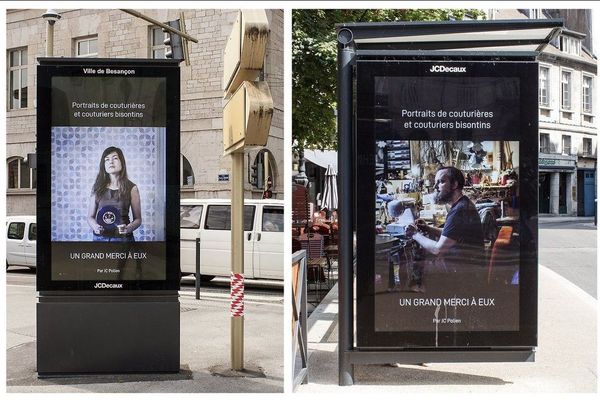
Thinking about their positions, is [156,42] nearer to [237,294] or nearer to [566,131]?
[237,294]

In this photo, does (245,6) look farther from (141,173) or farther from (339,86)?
(141,173)

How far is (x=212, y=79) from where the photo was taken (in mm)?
22844

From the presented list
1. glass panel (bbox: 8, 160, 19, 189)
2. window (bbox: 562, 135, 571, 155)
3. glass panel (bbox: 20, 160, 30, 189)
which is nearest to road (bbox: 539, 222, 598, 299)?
window (bbox: 562, 135, 571, 155)

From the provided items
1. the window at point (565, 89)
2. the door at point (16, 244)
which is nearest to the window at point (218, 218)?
the door at point (16, 244)

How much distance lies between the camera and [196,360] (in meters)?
6.80

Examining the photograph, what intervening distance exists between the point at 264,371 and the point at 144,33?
740 inches

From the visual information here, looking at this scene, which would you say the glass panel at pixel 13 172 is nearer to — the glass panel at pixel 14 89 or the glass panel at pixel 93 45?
the glass panel at pixel 14 89

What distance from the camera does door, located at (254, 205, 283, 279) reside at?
42.8 feet

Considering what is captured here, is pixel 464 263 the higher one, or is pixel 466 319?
pixel 464 263

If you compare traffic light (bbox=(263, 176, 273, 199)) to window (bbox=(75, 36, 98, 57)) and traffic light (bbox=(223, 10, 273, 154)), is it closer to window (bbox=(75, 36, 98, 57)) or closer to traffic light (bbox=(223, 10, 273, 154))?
window (bbox=(75, 36, 98, 57))

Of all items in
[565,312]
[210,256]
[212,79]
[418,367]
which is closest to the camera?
[418,367]

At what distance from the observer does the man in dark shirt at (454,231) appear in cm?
536

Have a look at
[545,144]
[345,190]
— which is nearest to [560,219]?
[545,144]

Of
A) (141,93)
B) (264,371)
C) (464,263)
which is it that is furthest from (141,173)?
(464,263)
